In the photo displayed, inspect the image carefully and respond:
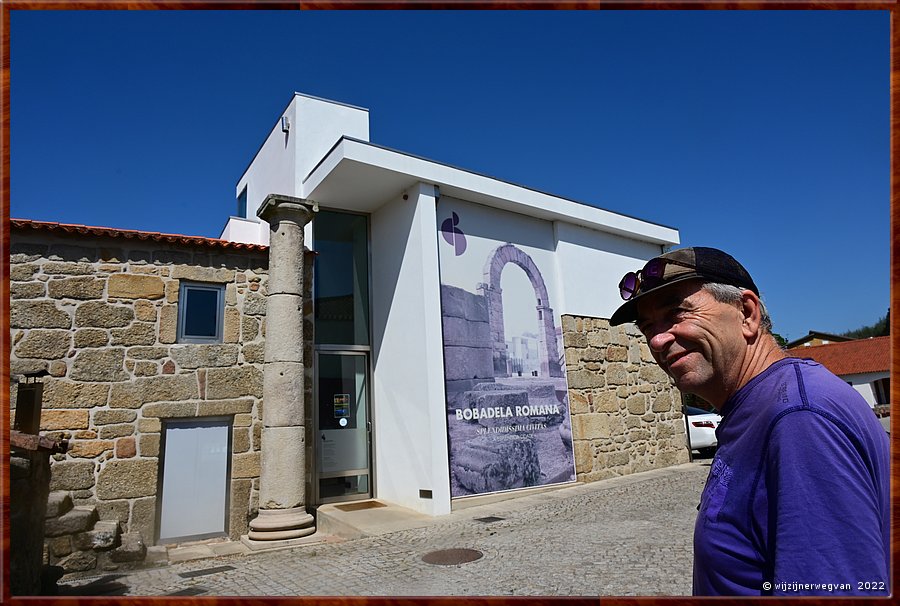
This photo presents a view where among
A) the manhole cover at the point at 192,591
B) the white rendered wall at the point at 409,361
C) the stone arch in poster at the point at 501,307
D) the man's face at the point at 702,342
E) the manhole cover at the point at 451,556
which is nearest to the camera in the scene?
the man's face at the point at 702,342

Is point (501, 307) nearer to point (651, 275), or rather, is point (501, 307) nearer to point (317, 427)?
point (317, 427)

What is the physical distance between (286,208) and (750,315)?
23.2 ft

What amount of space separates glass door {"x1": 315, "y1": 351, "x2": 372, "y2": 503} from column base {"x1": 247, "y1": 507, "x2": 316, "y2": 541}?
178 centimetres

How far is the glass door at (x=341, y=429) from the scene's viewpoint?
29.7 ft

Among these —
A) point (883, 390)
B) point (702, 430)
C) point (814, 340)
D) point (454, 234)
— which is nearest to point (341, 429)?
point (454, 234)

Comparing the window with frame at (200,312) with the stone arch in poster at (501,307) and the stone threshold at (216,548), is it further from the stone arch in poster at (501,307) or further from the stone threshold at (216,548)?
the stone arch in poster at (501,307)

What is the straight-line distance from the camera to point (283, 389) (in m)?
7.33

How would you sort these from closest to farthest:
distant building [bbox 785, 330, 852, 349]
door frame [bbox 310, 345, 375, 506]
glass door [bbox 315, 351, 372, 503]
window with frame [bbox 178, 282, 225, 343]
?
distant building [bbox 785, 330, 852, 349]
window with frame [bbox 178, 282, 225, 343]
door frame [bbox 310, 345, 375, 506]
glass door [bbox 315, 351, 372, 503]

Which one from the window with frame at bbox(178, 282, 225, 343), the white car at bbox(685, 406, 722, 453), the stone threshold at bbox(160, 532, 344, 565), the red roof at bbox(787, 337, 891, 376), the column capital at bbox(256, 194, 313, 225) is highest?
the column capital at bbox(256, 194, 313, 225)

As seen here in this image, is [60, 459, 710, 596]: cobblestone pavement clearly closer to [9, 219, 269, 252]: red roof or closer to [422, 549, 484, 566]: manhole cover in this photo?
[422, 549, 484, 566]: manhole cover

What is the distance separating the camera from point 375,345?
989 centimetres

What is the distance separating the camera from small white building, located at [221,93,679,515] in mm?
8633

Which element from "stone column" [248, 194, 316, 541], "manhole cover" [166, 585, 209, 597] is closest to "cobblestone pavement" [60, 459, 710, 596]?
"manhole cover" [166, 585, 209, 597]

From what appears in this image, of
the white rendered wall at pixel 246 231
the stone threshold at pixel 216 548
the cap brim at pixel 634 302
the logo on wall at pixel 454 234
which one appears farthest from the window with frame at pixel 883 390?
the white rendered wall at pixel 246 231
